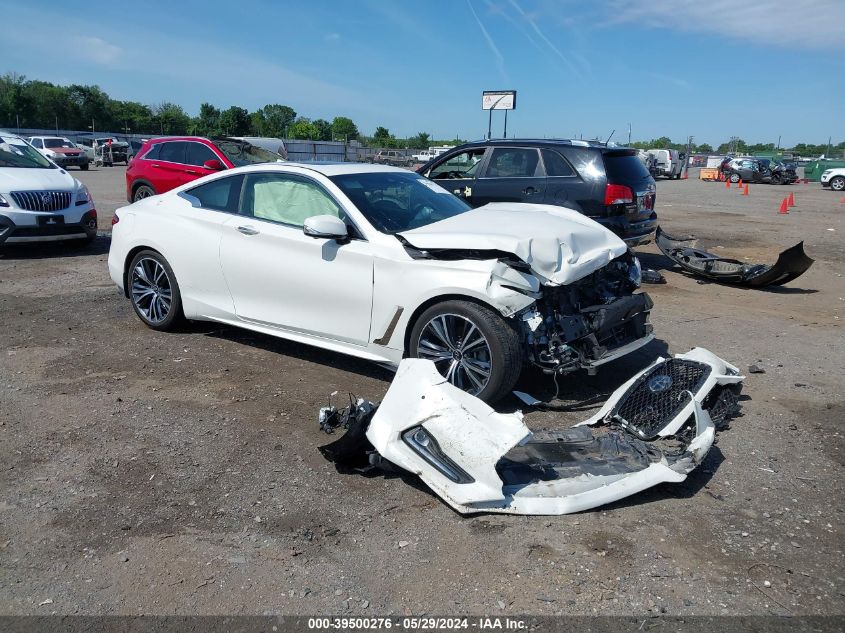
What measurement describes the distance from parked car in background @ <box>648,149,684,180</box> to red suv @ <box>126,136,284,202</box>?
1413 inches

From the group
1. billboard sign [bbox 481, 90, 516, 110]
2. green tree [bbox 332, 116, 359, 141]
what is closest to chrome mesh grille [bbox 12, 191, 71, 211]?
billboard sign [bbox 481, 90, 516, 110]

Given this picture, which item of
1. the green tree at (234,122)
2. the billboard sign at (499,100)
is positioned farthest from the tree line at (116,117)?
the billboard sign at (499,100)

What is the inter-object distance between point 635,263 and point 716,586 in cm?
317

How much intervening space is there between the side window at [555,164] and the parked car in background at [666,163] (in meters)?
37.4

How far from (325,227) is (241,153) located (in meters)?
9.86

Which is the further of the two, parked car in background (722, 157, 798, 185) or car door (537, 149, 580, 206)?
parked car in background (722, 157, 798, 185)

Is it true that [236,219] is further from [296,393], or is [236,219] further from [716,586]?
[716,586]

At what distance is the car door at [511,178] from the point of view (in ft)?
30.4

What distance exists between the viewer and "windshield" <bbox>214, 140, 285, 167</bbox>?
13.4 m

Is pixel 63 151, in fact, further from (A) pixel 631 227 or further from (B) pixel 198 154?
(A) pixel 631 227

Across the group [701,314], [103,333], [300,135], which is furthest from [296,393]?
[300,135]

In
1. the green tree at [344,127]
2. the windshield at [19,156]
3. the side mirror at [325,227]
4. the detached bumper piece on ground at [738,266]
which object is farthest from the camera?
the green tree at [344,127]

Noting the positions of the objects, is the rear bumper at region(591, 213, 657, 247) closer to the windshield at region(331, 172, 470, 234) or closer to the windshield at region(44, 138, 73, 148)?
the windshield at region(331, 172, 470, 234)

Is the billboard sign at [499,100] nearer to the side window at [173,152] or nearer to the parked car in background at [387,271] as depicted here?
the side window at [173,152]
